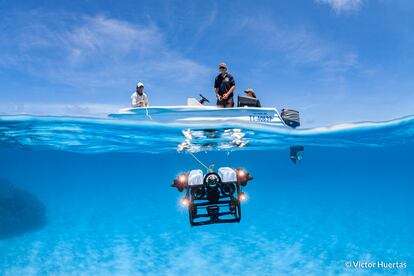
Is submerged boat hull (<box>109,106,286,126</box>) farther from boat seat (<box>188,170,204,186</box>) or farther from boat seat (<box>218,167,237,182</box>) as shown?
boat seat (<box>188,170,204,186</box>)

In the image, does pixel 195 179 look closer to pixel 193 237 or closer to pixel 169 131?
pixel 169 131

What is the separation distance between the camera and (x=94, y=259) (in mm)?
21875

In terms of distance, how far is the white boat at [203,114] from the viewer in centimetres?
1089

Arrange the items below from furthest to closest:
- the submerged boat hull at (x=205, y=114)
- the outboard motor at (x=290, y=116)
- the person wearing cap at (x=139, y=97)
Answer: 1. the outboard motor at (x=290, y=116)
2. the submerged boat hull at (x=205, y=114)
3. the person wearing cap at (x=139, y=97)

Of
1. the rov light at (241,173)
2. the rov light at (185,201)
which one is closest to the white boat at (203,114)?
the rov light at (241,173)

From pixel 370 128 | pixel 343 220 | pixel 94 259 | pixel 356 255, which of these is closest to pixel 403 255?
pixel 356 255

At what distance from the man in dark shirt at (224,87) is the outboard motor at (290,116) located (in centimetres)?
229

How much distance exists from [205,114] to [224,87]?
1441mm

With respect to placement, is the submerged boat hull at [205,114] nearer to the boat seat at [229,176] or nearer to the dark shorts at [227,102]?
the dark shorts at [227,102]

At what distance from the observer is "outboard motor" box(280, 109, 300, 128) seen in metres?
11.3

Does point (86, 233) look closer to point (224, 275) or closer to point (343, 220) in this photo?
point (224, 275)

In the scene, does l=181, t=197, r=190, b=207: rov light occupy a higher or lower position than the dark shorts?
lower

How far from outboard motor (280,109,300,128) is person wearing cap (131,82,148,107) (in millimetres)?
5486

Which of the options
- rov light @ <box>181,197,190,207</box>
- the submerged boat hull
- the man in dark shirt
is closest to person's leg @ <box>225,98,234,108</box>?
the man in dark shirt
